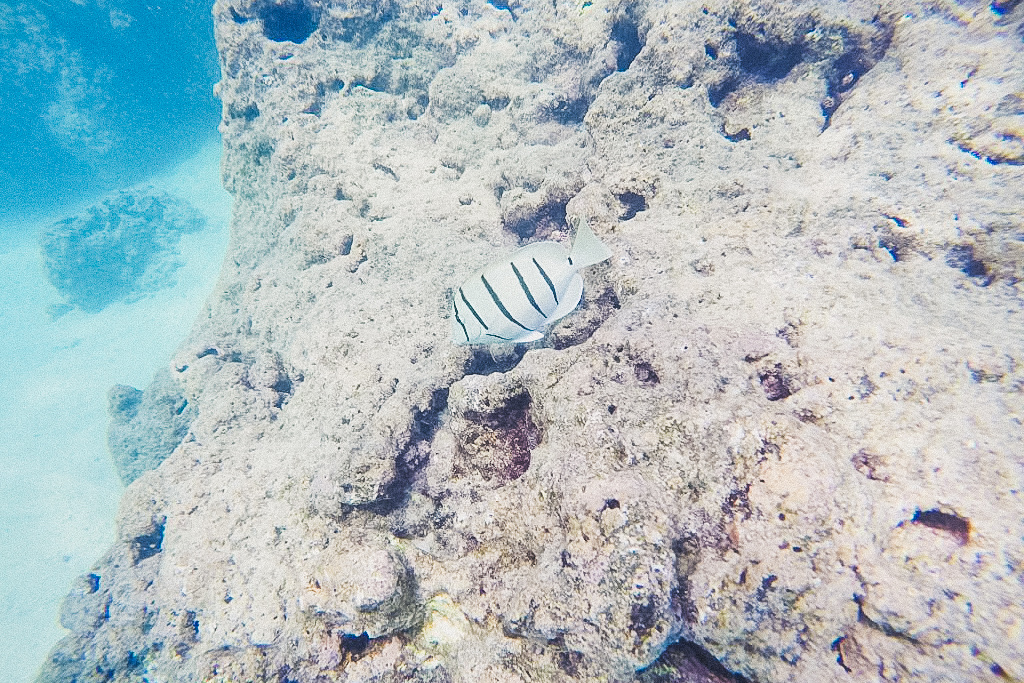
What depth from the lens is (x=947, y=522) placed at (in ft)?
5.92

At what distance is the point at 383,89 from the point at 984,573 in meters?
7.18

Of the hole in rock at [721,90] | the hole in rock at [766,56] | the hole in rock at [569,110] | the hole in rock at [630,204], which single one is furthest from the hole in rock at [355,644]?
the hole in rock at [766,56]

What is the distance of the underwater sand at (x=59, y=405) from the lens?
34.1ft

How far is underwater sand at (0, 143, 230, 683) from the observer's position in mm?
10391

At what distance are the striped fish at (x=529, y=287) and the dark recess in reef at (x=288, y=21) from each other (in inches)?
275

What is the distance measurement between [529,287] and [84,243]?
22.9 meters

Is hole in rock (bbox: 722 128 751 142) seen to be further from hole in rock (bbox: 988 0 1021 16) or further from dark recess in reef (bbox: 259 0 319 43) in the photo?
dark recess in reef (bbox: 259 0 319 43)

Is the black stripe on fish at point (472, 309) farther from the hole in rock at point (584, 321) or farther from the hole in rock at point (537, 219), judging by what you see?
the hole in rock at point (537, 219)

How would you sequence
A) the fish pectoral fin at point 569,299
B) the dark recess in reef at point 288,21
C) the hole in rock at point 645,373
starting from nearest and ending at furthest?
the fish pectoral fin at point 569,299
the hole in rock at point 645,373
the dark recess in reef at point 288,21

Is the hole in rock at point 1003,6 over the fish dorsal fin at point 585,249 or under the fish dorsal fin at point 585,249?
under

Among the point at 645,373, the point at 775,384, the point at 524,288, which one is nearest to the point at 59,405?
the point at 524,288

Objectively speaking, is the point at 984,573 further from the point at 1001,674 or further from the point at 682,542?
the point at 682,542

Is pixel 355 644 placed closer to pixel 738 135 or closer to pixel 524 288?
pixel 524 288

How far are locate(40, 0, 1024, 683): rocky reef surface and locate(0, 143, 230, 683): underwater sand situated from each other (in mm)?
8269
